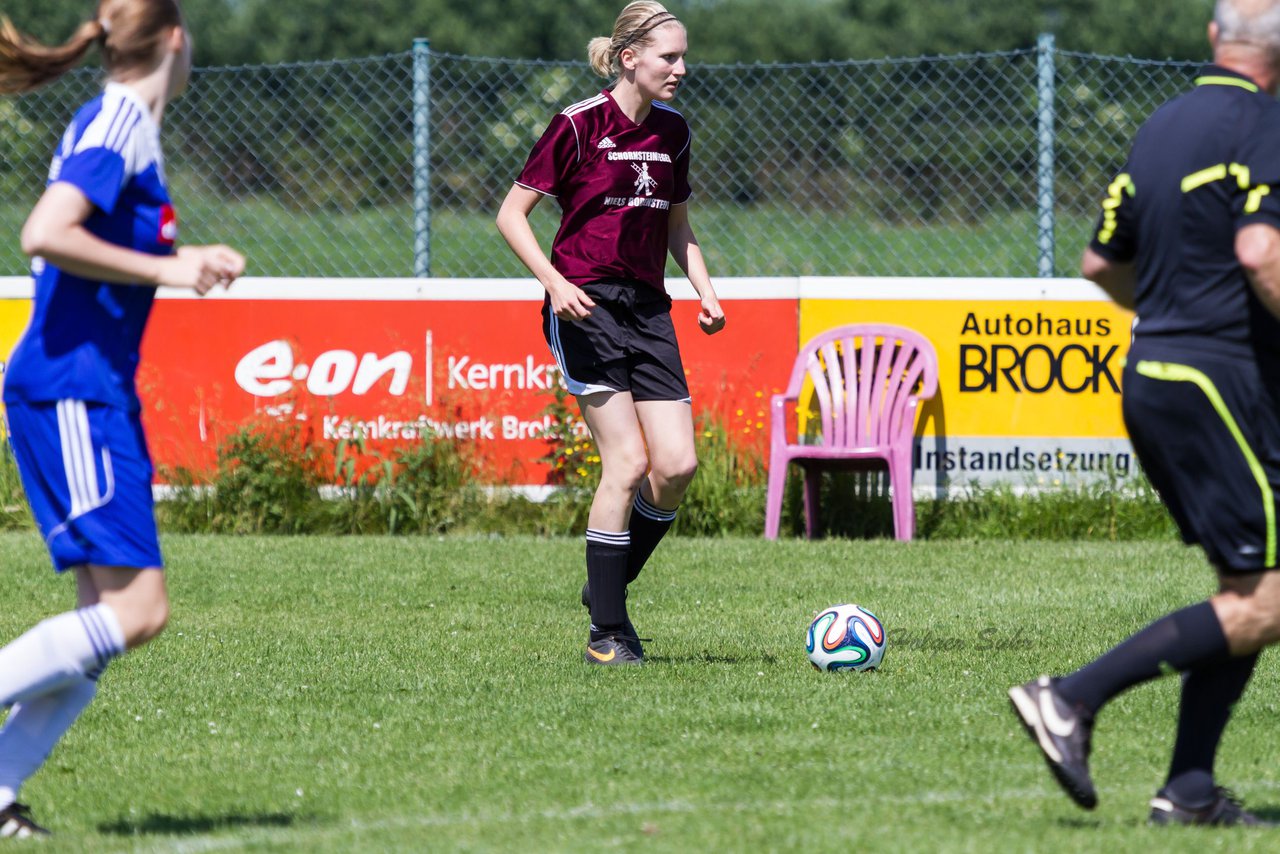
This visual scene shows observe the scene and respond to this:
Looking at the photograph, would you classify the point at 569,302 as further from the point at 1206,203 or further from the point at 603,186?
the point at 1206,203

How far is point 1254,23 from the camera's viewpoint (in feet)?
11.5

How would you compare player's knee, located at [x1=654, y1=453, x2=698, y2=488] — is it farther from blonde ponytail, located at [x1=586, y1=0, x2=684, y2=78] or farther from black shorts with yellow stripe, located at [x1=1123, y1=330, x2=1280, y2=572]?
black shorts with yellow stripe, located at [x1=1123, y1=330, x2=1280, y2=572]

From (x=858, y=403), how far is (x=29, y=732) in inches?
249

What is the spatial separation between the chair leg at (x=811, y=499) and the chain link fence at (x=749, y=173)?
1749mm

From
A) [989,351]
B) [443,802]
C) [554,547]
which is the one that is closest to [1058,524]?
[989,351]

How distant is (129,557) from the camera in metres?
3.46

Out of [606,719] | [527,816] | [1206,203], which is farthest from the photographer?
[606,719]

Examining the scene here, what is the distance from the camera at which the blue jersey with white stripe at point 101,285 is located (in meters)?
3.38

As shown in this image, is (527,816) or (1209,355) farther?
(527,816)

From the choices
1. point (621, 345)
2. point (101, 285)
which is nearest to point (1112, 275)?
point (101, 285)

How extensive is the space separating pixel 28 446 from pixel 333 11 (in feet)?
173

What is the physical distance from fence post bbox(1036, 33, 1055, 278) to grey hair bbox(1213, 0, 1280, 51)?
597 cm

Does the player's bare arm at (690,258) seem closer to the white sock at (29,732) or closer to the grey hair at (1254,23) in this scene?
the grey hair at (1254,23)

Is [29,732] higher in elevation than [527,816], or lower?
higher
